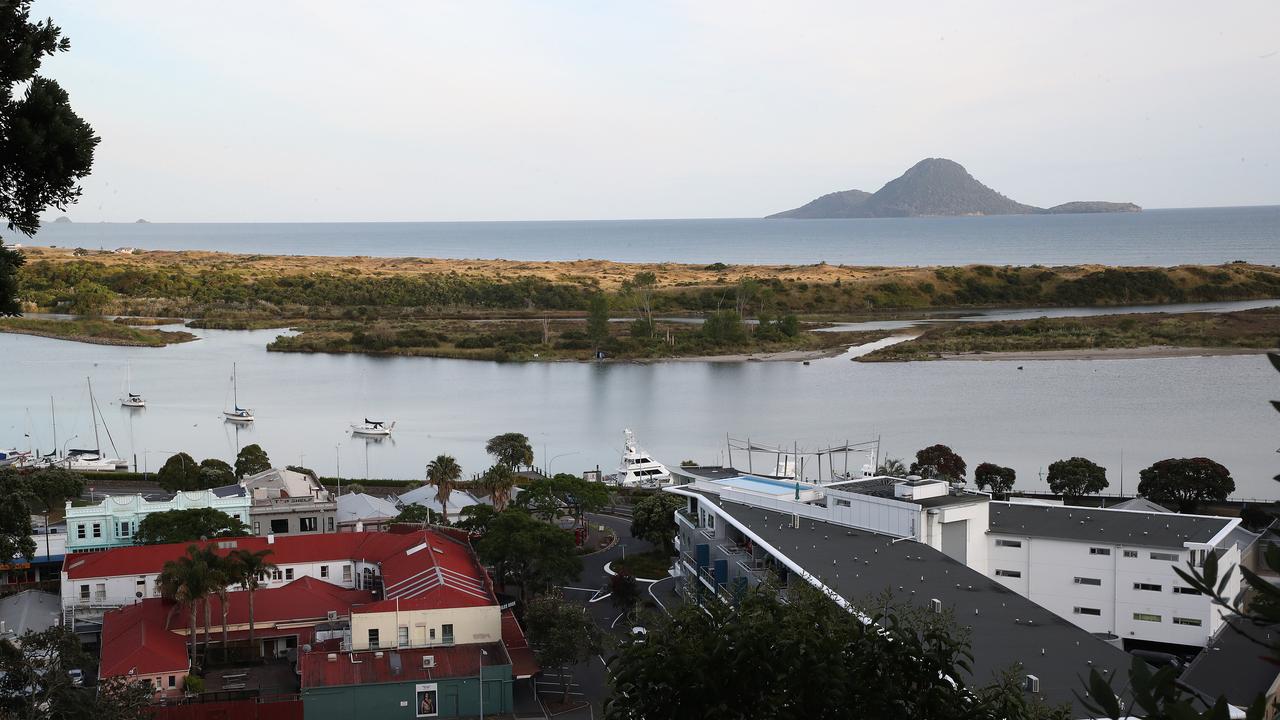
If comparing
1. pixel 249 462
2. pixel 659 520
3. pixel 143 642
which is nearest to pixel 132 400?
pixel 249 462

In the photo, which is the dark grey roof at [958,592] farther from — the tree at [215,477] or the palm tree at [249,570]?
the tree at [215,477]

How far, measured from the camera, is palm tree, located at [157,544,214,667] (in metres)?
13.1

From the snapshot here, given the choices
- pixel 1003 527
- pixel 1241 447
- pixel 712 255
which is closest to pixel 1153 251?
pixel 712 255

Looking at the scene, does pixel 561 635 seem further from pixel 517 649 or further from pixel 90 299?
pixel 90 299

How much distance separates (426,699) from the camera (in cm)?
1253

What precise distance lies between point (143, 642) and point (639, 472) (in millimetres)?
13060

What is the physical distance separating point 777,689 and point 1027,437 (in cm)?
2468

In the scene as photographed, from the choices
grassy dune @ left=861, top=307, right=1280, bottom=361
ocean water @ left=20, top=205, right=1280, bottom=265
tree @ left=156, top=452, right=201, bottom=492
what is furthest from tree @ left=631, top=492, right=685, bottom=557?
ocean water @ left=20, top=205, right=1280, bottom=265

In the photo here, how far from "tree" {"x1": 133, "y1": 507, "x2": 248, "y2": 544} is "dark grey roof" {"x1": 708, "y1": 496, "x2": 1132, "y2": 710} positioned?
767cm

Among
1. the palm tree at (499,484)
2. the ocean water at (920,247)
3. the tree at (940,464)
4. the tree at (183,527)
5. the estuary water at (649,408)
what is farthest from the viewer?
the ocean water at (920,247)

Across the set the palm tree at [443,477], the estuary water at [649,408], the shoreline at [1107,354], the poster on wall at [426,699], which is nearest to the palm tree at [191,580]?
the poster on wall at [426,699]

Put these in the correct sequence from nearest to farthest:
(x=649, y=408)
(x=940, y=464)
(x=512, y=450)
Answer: (x=940, y=464) → (x=512, y=450) → (x=649, y=408)

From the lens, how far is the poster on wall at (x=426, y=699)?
12477mm

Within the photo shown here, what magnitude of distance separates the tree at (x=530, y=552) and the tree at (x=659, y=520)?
2.62 meters
